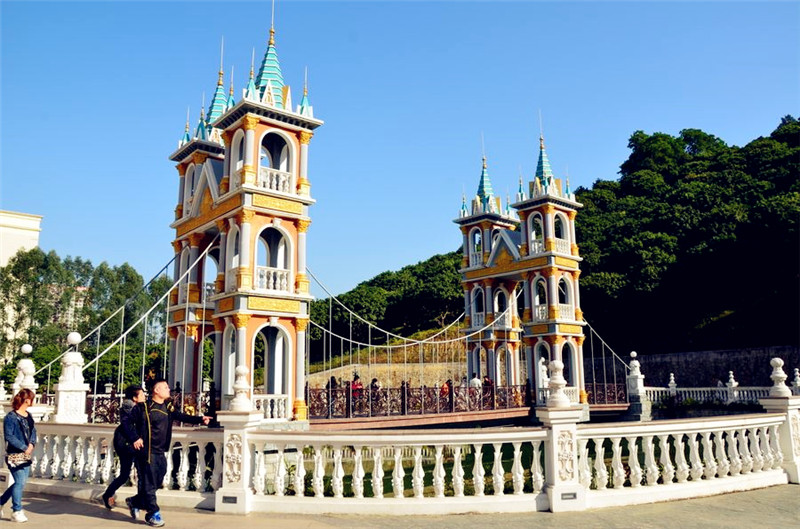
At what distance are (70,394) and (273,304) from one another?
22.8ft

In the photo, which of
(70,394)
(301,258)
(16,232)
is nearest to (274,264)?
(301,258)

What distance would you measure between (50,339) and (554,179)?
1486 inches

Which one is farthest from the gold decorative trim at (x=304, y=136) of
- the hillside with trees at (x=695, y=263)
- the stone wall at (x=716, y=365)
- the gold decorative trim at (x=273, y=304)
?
the stone wall at (x=716, y=365)

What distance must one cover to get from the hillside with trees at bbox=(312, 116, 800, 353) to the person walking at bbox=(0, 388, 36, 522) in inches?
981

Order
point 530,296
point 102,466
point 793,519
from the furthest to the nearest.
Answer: point 530,296, point 102,466, point 793,519

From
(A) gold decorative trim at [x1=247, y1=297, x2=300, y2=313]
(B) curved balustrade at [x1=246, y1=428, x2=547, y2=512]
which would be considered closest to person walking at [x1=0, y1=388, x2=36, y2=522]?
(B) curved balustrade at [x1=246, y1=428, x2=547, y2=512]

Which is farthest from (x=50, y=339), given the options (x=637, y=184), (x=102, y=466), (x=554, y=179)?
(x=637, y=184)

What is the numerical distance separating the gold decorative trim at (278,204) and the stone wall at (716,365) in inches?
1140

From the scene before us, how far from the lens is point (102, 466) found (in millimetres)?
9227

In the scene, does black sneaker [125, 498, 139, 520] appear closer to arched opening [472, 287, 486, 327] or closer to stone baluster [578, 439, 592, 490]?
stone baluster [578, 439, 592, 490]

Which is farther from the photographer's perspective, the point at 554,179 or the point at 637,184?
the point at 637,184

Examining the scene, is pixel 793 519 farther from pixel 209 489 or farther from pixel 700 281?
pixel 700 281

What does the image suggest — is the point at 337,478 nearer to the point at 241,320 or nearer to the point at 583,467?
the point at 583,467

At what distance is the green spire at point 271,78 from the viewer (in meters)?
19.6
